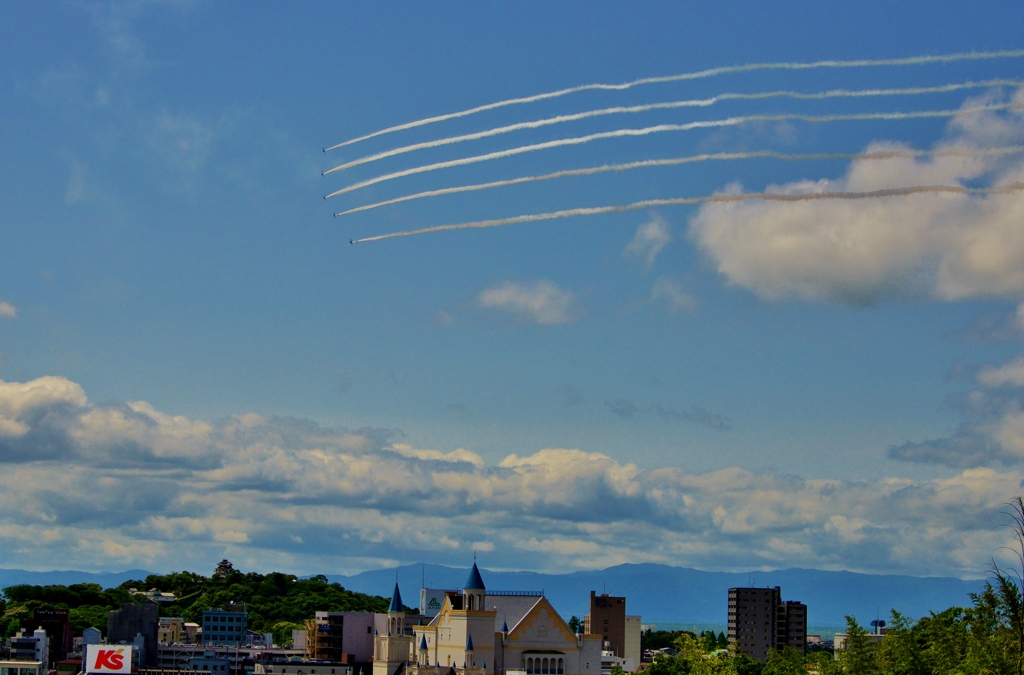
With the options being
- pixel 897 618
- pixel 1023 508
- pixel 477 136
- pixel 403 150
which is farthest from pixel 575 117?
pixel 897 618

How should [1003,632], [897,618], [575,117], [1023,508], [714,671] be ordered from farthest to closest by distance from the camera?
1. [897,618]
2. [714,671]
3. [1003,632]
4. [575,117]
5. [1023,508]

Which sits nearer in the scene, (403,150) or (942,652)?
(403,150)

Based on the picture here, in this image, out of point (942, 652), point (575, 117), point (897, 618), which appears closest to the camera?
point (575, 117)

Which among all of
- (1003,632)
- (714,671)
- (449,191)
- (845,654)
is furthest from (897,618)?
(449,191)

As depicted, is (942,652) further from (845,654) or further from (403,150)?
(403,150)

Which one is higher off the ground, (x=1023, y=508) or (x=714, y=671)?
(x=1023, y=508)

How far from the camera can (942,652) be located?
158 meters

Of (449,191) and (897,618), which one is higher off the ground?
(449,191)

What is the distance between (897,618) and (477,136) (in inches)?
4102

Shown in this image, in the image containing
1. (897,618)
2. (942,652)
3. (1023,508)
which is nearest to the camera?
(1023,508)

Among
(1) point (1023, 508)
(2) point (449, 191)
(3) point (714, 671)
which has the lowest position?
(3) point (714, 671)

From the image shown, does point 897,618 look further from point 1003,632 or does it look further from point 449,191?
point 449,191

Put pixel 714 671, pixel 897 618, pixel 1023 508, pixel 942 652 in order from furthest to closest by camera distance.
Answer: pixel 897 618
pixel 714 671
pixel 942 652
pixel 1023 508

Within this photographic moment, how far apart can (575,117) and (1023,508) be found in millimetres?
51097
